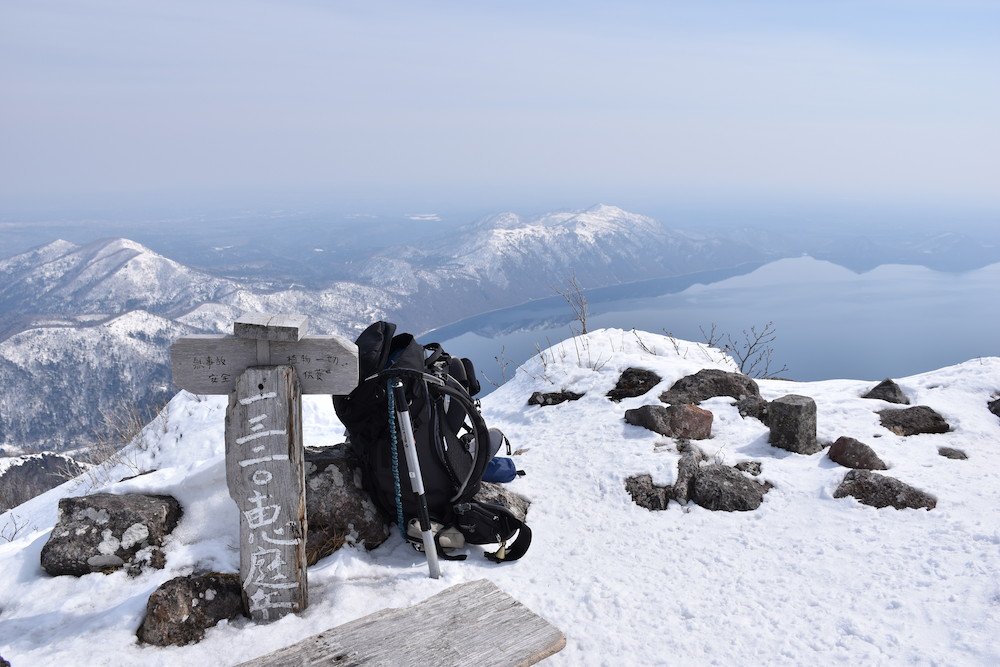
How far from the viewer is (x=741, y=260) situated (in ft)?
529

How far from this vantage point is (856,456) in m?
5.82

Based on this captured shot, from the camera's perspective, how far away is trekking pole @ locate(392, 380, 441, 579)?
415 centimetres

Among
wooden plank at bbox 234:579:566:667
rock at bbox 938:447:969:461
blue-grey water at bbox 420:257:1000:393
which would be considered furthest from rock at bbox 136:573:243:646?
blue-grey water at bbox 420:257:1000:393

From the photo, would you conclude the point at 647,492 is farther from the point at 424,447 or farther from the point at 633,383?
the point at 633,383

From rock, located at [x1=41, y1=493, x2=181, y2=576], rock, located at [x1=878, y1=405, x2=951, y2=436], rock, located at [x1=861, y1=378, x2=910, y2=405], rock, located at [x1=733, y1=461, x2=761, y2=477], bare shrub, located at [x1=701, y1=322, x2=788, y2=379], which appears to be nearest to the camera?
rock, located at [x1=41, y1=493, x2=181, y2=576]

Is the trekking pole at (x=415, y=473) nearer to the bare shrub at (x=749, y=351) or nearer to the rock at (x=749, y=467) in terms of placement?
the rock at (x=749, y=467)

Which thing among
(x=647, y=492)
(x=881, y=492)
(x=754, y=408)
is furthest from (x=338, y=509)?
(x=754, y=408)

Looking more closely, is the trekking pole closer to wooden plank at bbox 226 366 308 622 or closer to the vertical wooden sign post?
the vertical wooden sign post

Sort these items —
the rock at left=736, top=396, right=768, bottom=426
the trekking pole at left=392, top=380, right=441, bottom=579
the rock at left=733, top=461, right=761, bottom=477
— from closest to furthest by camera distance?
the trekking pole at left=392, top=380, right=441, bottom=579 → the rock at left=733, top=461, right=761, bottom=477 → the rock at left=736, top=396, right=768, bottom=426

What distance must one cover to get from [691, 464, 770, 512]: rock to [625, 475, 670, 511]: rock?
1.00ft

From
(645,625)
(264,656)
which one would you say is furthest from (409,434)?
(645,625)

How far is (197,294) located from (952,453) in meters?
106

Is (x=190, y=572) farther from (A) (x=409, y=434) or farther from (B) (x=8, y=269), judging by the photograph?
(B) (x=8, y=269)

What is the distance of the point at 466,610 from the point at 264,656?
1156mm
